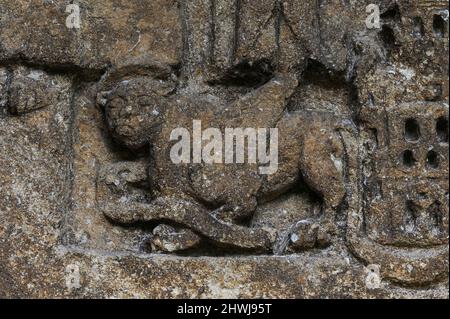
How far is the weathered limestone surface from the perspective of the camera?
4.14 metres

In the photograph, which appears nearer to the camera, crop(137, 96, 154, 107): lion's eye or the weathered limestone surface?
the weathered limestone surface

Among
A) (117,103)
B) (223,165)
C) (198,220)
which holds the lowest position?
(198,220)

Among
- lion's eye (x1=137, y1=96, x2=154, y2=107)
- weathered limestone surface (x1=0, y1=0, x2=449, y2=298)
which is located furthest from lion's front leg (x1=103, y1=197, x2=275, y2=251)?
lion's eye (x1=137, y1=96, x2=154, y2=107)

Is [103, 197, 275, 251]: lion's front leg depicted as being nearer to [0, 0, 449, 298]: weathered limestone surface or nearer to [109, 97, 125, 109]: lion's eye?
[0, 0, 449, 298]: weathered limestone surface

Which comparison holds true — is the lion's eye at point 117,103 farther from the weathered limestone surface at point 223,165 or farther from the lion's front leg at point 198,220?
the lion's front leg at point 198,220

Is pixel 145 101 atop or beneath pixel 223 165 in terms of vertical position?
atop

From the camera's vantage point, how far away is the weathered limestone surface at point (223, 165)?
4.14 m

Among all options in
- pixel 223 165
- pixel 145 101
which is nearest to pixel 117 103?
pixel 145 101

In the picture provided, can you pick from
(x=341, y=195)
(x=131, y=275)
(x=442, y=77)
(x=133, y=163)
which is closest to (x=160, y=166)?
(x=133, y=163)

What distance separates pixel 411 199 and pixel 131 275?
41.7 inches

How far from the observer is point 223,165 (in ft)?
13.9

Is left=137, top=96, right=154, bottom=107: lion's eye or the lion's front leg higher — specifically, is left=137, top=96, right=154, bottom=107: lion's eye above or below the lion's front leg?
above

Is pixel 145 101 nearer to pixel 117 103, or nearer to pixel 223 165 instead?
pixel 117 103

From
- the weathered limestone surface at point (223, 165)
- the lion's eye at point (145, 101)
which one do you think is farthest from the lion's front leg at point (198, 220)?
the lion's eye at point (145, 101)
